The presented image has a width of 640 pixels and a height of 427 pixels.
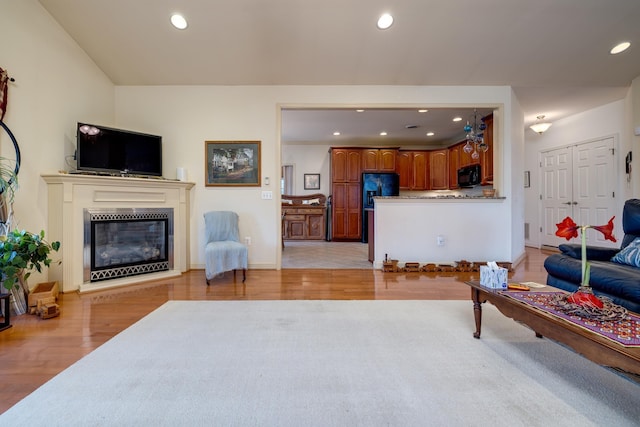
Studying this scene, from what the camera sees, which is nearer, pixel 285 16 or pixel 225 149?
pixel 285 16

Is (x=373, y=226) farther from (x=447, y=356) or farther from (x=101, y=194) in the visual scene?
(x=101, y=194)

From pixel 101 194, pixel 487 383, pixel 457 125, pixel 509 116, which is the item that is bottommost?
pixel 487 383

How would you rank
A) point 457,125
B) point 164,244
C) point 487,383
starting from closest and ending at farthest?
1. point 487,383
2. point 164,244
3. point 457,125

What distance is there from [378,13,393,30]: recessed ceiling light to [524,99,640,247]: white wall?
13.2 ft

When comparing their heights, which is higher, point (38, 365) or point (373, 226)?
point (373, 226)

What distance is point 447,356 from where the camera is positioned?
171cm

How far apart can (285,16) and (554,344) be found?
370 cm

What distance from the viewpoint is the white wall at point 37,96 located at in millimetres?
2711

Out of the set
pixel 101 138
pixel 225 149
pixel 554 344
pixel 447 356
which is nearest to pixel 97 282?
pixel 101 138

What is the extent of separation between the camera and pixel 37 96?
9.64ft

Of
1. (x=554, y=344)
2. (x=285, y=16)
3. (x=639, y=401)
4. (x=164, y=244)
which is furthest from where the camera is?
(x=164, y=244)

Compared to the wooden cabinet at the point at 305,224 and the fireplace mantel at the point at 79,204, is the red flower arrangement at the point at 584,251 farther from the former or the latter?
the wooden cabinet at the point at 305,224

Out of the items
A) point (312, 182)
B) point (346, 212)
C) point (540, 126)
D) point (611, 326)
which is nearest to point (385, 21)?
point (611, 326)

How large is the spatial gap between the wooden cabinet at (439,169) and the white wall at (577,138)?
1672mm
